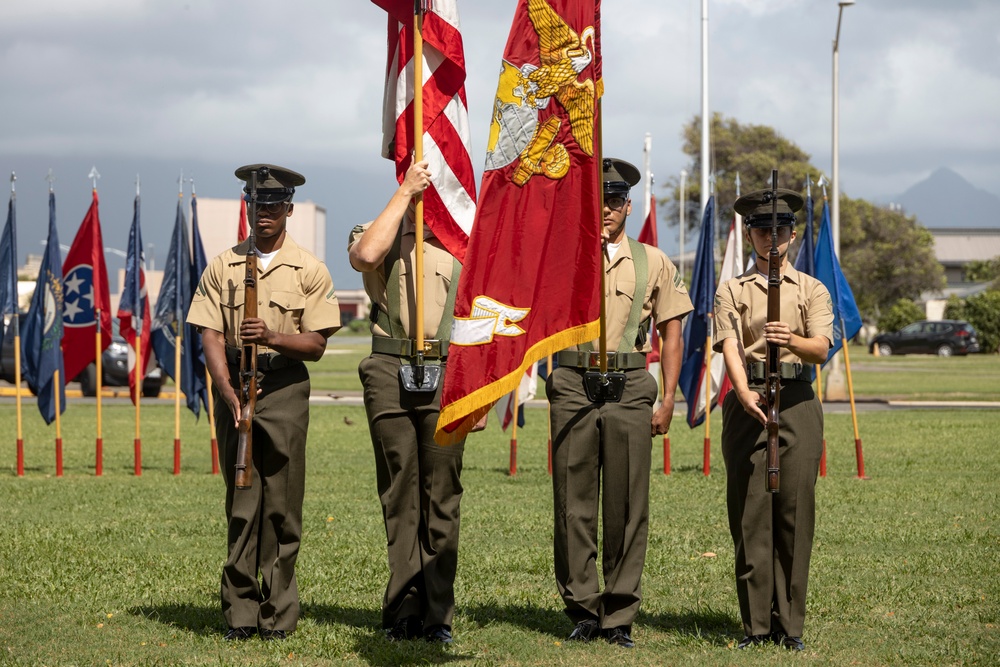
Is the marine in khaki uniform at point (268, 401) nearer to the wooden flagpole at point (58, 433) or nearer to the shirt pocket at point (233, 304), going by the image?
the shirt pocket at point (233, 304)

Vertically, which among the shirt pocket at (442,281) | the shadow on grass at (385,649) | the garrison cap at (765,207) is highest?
the garrison cap at (765,207)

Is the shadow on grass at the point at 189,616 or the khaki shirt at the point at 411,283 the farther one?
the shadow on grass at the point at 189,616

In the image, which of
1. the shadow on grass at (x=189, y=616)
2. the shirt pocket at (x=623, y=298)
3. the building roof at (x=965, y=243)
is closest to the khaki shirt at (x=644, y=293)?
the shirt pocket at (x=623, y=298)

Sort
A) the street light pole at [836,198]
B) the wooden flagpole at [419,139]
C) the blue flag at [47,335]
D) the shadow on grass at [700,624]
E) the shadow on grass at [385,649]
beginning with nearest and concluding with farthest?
1. the shadow on grass at [385,649]
2. the wooden flagpole at [419,139]
3. the shadow on grass at [700,624]
4. the blue flag at [47,335]
5. the street light pole at [836,198]

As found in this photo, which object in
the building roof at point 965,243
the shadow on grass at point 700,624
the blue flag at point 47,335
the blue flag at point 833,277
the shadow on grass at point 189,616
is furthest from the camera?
the building roof at point 965,243

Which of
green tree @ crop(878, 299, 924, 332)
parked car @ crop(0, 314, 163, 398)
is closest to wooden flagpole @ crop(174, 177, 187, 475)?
parked car @ crop(0, 314, 163, 398)

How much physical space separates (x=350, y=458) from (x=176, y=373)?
305cm

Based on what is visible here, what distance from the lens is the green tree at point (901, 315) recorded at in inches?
2677

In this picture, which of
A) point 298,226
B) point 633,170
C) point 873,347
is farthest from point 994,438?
point 298,226

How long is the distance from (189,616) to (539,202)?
10.8 feet

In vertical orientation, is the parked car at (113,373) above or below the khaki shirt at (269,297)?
below

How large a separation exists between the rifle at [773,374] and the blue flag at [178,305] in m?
10.5

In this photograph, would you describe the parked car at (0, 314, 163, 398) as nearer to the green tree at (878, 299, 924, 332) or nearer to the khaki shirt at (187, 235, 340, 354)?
the khaki shirt at (187, 235, 340, 354)

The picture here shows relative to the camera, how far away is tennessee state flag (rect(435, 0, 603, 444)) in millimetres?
6656
